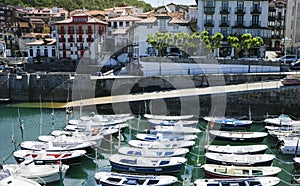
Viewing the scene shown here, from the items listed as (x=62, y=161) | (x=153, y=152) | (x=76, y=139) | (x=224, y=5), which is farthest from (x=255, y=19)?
(x=62, y=161)

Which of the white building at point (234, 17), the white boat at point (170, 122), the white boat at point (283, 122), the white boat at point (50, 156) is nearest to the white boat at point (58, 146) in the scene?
the white boat at point (50, 156)

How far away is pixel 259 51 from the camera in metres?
43.7

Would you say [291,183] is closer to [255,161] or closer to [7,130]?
[255,161]

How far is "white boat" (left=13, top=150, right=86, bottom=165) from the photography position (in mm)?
18859

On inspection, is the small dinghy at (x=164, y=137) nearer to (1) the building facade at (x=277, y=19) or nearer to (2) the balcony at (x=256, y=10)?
(2) the balcony at (x=256, y=10)

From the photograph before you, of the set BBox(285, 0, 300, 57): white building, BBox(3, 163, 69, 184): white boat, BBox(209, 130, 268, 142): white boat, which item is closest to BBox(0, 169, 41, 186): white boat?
BBox(3, 163, 69, 184): white boat

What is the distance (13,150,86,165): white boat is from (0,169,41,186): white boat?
314 cm

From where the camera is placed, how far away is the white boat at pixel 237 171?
55.0 ft

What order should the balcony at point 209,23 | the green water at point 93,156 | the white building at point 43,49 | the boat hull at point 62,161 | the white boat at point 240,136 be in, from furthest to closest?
1. the white building at point 43,49
2. the balcony at point 209,23
3. the white boat at point 240,136
4. the boat hull at point 62,161
5. the green water at point 93,156

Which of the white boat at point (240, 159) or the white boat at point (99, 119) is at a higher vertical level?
the white boat at point (99, 119)

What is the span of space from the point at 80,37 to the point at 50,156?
3472cm

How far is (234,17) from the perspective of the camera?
45.1 m

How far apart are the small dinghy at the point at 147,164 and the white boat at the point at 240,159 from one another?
1714mm

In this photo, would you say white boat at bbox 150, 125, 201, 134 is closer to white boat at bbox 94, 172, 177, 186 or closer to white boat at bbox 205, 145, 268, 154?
white boat at bbox 205, 145, 268, 154
